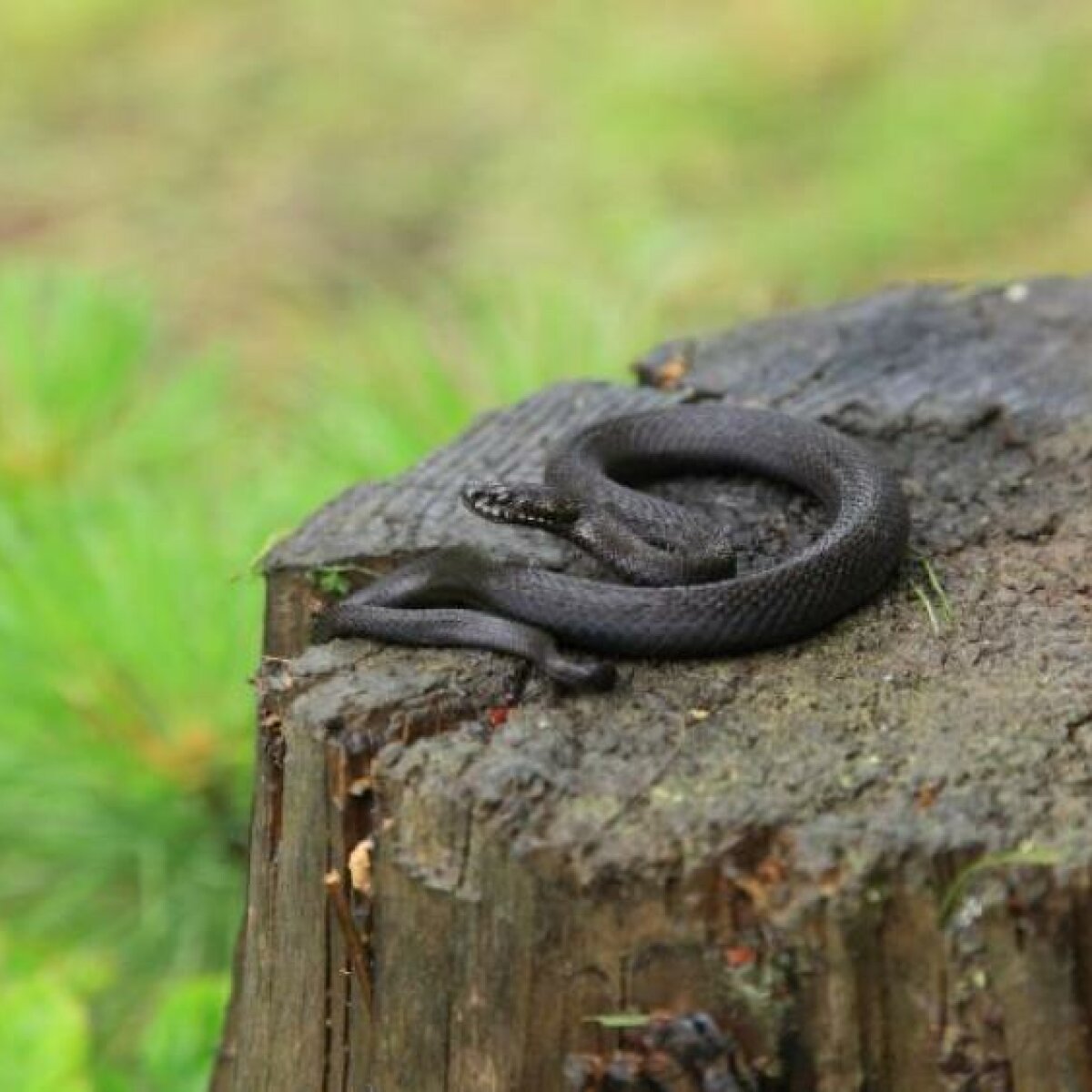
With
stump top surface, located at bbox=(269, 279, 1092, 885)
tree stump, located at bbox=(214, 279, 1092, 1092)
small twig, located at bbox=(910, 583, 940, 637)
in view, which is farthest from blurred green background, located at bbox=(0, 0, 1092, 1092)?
small twig, located at bbox=(910, 583, 940, 637)

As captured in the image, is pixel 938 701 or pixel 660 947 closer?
pixel 660 947

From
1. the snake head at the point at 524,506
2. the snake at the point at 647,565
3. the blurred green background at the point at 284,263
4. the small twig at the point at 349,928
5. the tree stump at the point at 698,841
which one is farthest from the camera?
the blurred green background at the point at 284,263

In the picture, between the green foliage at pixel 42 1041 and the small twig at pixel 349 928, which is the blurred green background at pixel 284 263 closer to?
the green foliage at pixel 42 1041

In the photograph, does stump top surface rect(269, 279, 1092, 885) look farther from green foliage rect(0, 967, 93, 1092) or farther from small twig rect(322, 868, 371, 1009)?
green foliage rect(0, 967, 93, 1092)

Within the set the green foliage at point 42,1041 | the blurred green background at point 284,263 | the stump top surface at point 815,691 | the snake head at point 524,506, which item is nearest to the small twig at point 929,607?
the stump top surface at point 815,691

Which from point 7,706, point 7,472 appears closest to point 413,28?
point 7,472

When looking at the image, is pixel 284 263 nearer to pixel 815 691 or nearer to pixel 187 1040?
pixel 187 1040

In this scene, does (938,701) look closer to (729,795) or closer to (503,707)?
(729,795)
